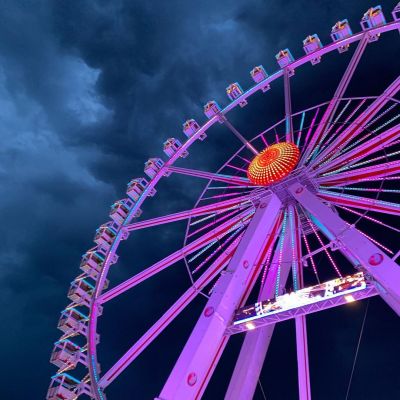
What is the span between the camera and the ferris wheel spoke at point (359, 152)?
12.3 meters

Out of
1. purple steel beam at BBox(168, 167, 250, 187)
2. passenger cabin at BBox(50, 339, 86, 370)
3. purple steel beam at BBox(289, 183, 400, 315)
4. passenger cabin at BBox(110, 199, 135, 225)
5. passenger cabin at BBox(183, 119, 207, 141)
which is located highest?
passenger cabin at BBox(183, 119, 207, 141)

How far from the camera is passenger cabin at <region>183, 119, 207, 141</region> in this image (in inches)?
679

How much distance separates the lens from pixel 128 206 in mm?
16359

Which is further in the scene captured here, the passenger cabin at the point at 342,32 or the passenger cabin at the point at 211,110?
the passenger cabin at the point at 211,110

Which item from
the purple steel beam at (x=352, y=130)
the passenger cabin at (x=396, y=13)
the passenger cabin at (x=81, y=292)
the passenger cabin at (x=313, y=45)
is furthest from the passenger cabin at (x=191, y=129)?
the passenger cabin at (x=396, y=13)

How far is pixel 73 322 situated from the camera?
42.2 feet

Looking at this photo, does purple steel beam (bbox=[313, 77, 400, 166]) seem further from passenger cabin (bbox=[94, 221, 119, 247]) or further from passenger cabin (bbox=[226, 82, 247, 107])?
passenger cabin (bbox=[94, 221, 119, 247])

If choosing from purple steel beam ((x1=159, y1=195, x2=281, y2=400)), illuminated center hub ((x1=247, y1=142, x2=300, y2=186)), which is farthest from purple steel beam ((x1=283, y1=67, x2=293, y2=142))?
purple steel beam ((x1=159, y1=195, x2=281, y2=400))

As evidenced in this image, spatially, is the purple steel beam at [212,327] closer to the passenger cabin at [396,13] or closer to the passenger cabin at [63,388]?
the passenger cabin at [63,388]

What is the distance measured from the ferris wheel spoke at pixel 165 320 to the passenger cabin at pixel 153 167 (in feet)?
18.0

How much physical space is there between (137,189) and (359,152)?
355 inches

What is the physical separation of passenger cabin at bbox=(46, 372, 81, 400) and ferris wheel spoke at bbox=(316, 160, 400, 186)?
390 inches

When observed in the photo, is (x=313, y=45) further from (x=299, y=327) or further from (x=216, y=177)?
(x=299, y=327)

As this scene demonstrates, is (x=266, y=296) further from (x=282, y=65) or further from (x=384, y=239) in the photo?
(x=384, y=239)
